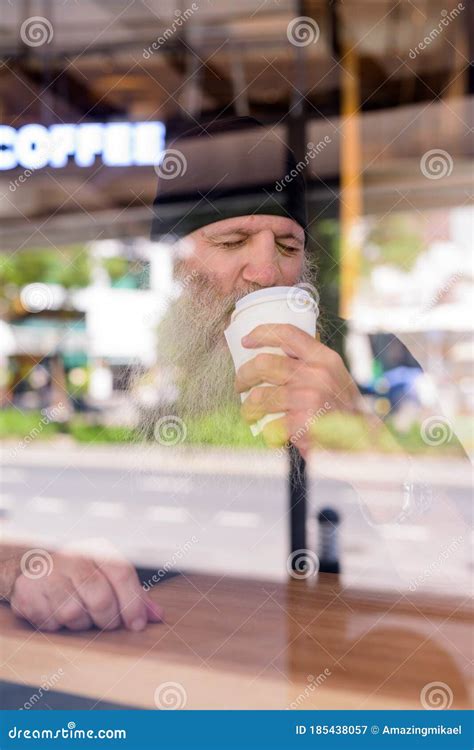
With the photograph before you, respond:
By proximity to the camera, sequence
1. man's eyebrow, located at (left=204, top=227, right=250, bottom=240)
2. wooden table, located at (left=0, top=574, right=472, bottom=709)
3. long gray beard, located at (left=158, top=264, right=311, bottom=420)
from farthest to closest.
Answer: man's eyebrow, located at (left=204, top=227, right=250, bottom=240) → long gray beard, located at (left=158, top=264, right=311, bottom=420) → wooden table, located at (left=0, top=574, right=472, bottom=709)

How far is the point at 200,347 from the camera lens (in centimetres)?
115

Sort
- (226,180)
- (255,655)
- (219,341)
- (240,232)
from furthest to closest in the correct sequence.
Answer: (226,180), (240,232), (219,341), (255,655)

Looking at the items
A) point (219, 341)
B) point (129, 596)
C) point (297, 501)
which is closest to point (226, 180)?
point (219, 341)

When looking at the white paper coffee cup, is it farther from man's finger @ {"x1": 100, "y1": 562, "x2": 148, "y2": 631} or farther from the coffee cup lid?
man's finger @ {"x1": 100, "y1": 562, "x2": 148, "y2": 631}

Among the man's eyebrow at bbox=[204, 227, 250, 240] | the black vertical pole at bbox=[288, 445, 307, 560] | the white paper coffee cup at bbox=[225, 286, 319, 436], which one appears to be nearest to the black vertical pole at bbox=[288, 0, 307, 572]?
the black vertical pole at bbox=[288, 445, 307, 560]

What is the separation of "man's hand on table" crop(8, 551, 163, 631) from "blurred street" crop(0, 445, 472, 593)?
0.24ft

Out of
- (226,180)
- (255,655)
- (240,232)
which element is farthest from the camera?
(226,180)

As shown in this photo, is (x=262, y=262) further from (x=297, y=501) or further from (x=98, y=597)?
(x=98, y=597)

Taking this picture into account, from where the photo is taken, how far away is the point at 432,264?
2.13m

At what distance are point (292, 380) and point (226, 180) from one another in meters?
0.46

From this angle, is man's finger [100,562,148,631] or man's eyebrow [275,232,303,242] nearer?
man's finger [100,562,148,631]

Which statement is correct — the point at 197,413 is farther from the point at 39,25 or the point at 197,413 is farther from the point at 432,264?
the point at 432,264

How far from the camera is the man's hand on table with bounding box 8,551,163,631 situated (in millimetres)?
1005

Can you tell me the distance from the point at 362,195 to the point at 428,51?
37 cm
